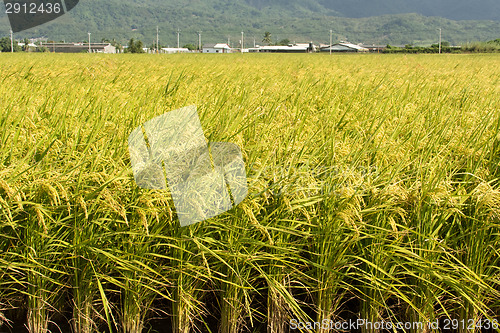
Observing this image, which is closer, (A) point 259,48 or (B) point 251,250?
(B) point 251,250

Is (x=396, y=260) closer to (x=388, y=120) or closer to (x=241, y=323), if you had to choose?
(x=241, y=323)

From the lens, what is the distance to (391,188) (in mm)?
1978

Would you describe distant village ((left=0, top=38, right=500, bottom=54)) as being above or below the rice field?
above

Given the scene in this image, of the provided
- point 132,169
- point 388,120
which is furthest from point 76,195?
point 388,120

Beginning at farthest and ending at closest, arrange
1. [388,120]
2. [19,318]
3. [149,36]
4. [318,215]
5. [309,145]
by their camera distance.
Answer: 1. [149,36]
2. [388,120]
3. [309,145]
4. [19,318]
5. [318,215]

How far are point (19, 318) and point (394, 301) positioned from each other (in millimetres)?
1900

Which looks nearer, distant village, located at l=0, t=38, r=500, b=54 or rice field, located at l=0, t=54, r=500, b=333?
rice field, located at l=0, t=54, r=500, b=333

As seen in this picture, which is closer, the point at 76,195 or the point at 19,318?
the point at 76,195

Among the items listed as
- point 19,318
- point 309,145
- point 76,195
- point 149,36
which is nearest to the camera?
point 76,195

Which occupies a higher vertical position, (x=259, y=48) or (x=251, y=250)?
(x=259, y=48)

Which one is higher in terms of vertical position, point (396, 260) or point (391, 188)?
point (391, 188)

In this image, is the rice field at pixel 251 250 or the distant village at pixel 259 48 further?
the distant village at pixel 259 48

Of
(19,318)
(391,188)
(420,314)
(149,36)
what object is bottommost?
(19,318)

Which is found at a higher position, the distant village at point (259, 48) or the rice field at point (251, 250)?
the distant village at point (259, 48)
